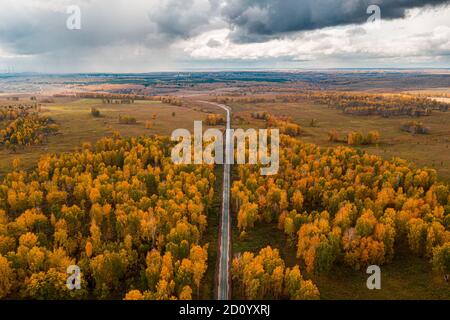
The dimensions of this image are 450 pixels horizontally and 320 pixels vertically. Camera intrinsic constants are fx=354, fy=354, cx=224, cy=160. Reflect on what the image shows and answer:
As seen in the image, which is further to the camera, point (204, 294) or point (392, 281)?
point (392, 281)

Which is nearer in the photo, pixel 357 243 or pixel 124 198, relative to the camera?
pixel 357 243

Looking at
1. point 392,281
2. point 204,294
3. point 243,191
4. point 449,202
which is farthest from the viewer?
point 243,191

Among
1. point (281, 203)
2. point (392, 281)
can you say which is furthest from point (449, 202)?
point (281, 203)

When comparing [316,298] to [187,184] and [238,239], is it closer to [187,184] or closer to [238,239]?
[238,239]

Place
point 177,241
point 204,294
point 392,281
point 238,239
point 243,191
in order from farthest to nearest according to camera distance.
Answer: point 243,191, point 238,239, point 177,241, point 392,281, point 204,294
